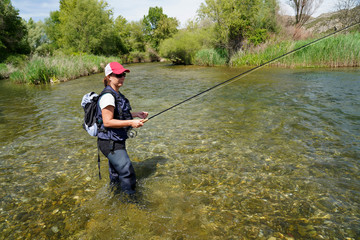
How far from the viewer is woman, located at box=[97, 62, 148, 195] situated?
11.6 feet

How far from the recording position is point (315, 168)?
16.0 feet

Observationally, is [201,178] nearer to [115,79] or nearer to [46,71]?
[115,79]

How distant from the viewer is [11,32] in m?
40.5

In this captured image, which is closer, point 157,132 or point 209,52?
point 157,132

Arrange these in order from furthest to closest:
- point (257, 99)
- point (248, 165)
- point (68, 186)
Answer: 1. point (257, 99)
2. point (248, 165)
3. point (68, 186)

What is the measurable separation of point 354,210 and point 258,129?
12.9 ft

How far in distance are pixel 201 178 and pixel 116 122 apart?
2.28 meters

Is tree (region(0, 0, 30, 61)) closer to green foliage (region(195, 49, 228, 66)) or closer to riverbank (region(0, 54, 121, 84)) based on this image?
riverbank (region(0, 54, 121, 84))

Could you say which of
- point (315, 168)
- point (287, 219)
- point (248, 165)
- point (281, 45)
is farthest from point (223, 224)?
point (281, 45)

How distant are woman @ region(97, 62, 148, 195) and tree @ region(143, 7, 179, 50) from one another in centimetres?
5744

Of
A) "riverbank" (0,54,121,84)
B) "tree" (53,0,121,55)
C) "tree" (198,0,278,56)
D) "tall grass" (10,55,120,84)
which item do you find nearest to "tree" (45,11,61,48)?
"tree" (53,0,121,55)

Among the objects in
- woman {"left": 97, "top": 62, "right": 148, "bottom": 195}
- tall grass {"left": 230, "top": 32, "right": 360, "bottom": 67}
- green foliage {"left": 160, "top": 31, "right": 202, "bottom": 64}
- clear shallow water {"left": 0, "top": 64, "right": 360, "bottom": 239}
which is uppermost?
green foliage {"left": 160, "top": 31, "right": 202, "bottom": 64}

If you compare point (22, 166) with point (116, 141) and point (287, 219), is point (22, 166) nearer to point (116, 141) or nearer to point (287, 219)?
point (116, 141)

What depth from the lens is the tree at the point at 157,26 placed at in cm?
6391
